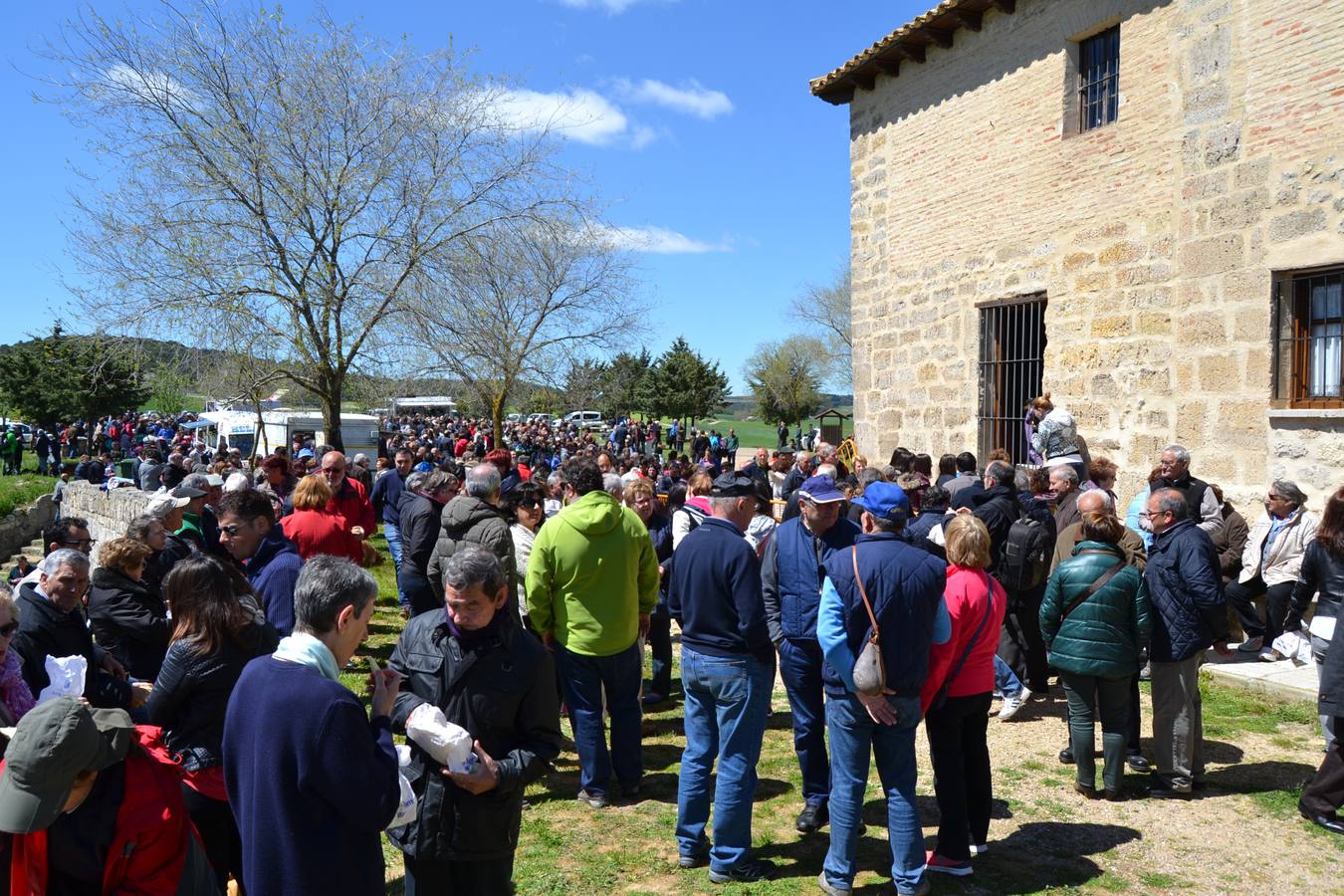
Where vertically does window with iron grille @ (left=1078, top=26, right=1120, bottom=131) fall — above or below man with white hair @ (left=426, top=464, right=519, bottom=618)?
above

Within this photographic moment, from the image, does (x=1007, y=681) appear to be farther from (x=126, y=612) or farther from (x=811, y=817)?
(x=126, y=612)

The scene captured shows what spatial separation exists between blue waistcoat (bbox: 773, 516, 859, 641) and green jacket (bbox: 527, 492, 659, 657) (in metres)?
0.96

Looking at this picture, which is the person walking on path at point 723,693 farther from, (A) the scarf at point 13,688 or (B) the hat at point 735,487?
(A) the scarf at point 13,688

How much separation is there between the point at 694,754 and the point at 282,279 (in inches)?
470

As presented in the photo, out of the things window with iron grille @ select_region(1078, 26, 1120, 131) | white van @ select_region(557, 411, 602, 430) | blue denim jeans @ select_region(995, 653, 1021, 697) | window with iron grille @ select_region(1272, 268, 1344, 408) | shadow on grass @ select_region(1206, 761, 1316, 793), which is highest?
window with iron grille @ select_region(1078, 26, 1120, 131)

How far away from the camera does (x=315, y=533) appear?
6.95 metres

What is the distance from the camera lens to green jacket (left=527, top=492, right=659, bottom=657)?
5.05 m

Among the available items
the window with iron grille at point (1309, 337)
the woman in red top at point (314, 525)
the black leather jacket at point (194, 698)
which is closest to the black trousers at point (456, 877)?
the black leather jacket at point (194, 698)

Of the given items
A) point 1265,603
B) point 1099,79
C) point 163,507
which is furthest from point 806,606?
point 1099,79

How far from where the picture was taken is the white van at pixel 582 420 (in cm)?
4343

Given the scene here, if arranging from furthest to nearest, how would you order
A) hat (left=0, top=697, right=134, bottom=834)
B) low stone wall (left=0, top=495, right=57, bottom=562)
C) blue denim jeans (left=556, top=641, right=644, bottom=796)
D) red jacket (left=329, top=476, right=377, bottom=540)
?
low stone wall (left=0, top=495, right=57, bottom=562), red jacket (left=329, top=476, right=377, bottom=540), blue denim jeans (left=556, top=641, right=644, bottom=796), hat (left=0, top=697, right=134, bottom=834)

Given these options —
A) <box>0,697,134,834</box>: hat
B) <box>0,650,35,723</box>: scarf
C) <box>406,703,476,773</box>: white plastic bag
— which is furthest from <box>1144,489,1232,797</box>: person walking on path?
<box>0,650,35,723</box>: scarf

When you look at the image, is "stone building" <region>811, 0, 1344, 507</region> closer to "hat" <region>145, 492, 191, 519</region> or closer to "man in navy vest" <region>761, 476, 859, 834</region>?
"man in navy vest" <region>761, 476, 859, 834</region>

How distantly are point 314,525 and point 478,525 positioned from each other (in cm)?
206
